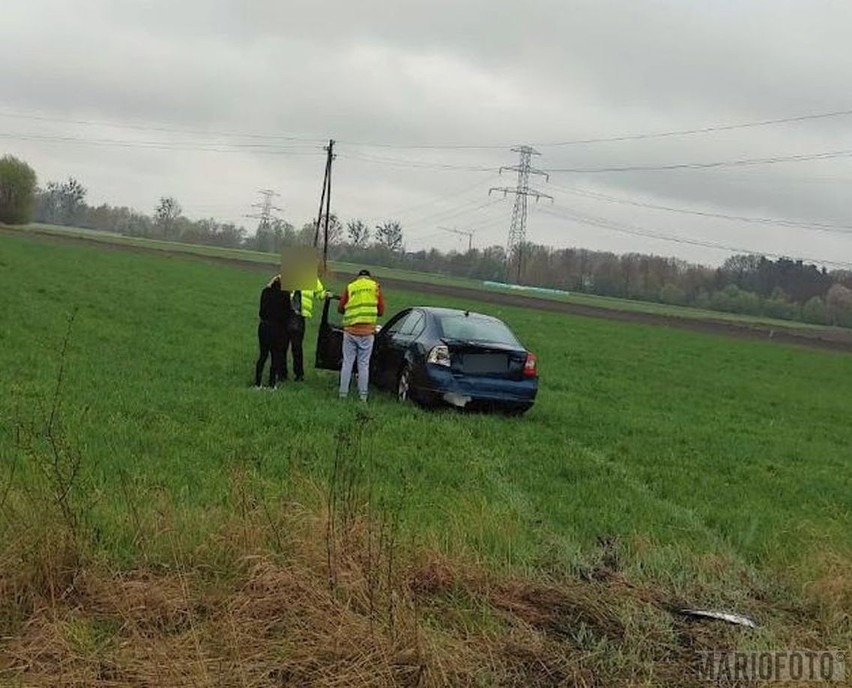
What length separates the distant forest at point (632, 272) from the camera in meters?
82.2

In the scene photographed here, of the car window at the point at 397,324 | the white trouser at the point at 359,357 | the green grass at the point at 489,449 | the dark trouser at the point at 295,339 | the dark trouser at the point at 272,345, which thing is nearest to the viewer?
the green grass at the point at 489,449

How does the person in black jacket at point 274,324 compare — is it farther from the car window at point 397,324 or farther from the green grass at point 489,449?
the car window at point 397,324

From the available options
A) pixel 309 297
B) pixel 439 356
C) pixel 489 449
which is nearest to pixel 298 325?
pixel 309 297

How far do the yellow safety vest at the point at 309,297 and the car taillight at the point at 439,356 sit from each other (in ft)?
7.36

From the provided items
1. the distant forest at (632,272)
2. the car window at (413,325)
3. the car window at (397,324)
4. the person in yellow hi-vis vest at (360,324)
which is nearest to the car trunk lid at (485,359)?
the car window at (413,325)

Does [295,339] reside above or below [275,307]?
below

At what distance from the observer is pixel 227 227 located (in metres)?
114

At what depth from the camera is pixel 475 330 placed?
466 inches

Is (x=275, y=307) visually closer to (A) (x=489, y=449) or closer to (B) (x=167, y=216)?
(A) (x=489, y=449)

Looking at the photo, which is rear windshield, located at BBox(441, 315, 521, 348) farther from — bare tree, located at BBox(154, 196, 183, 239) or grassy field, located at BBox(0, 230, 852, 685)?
bare tree, located at BBox(154, 196, 183, 239)

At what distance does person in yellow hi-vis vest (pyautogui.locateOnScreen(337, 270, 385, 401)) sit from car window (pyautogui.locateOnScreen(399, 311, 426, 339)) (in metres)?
0.57

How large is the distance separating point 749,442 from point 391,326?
17.2ft

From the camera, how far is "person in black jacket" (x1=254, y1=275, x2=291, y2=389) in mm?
11805

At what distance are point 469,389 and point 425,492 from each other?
425 centimetres
